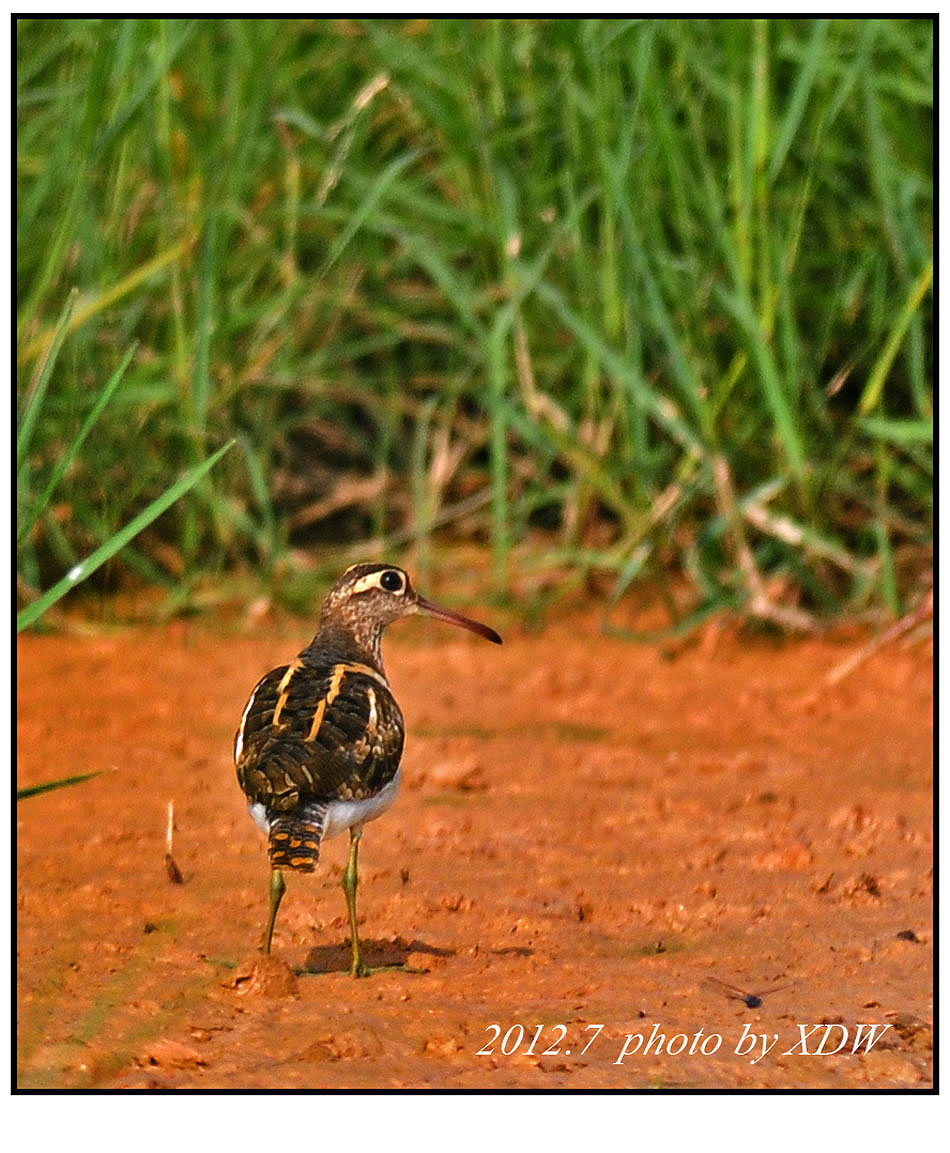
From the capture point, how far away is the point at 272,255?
6.42 meters

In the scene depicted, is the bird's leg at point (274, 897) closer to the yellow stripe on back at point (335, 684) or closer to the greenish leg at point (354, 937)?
the greenish leg at point (354, 937)

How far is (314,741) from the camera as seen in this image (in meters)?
3.25

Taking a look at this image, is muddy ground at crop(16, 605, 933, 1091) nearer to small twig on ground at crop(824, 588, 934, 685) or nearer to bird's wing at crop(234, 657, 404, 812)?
small twig on ground at crop(824, 588, 934, 685)

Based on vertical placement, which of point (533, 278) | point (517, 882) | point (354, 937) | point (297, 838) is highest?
point (533, 278)

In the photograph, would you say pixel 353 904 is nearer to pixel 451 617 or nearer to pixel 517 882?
pixel 517 882

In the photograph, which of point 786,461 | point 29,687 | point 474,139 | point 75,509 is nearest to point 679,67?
point 474,139

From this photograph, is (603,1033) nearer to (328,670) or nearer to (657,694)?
(328,670)

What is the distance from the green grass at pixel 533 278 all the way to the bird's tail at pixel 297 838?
8.89 feet

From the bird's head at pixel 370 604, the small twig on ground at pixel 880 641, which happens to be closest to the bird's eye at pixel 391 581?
the bird's head at pixel 370 604

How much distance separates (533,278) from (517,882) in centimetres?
255

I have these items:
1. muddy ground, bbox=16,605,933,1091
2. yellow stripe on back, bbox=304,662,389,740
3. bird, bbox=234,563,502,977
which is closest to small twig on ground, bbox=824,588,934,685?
muddy ground, bbox=16,605,933,1091

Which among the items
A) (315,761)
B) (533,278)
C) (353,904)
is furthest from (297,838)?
(533,278)

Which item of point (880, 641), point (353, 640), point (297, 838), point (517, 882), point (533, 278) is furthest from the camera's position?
point (533, 278)

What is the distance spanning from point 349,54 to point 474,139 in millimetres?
846
